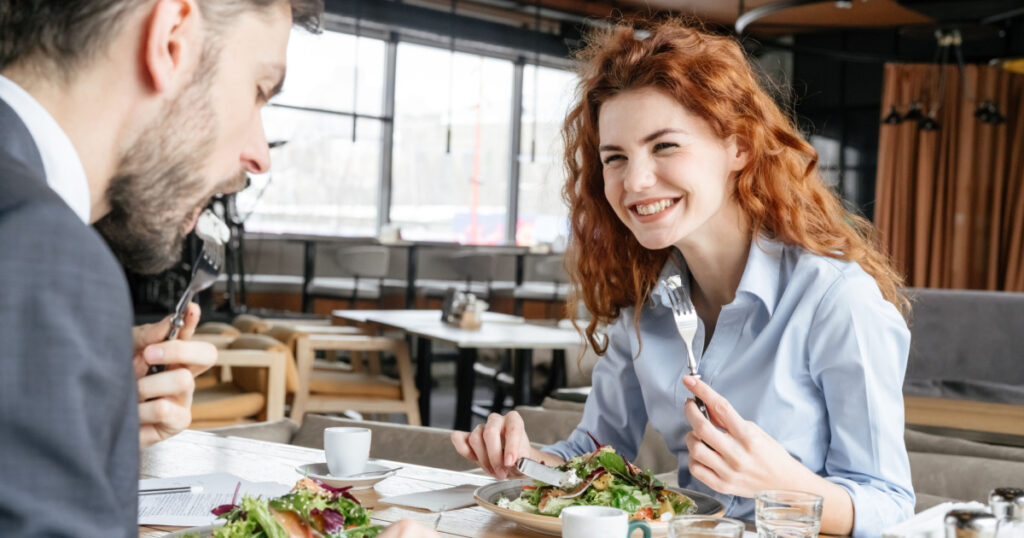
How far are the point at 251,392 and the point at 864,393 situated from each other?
124 inches

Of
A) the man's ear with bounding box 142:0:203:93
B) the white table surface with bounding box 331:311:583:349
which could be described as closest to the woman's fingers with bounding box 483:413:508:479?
the man's ear with bounding box 142:0:203:93

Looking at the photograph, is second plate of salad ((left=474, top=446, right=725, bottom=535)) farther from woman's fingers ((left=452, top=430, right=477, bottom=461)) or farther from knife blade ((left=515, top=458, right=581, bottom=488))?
woman's fingers ((left=452, top=430, right=477, bottom=461))

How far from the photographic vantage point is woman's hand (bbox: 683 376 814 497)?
1264 mm

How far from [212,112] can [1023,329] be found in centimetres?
432

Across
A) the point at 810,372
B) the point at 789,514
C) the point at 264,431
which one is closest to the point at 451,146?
the point at 264,431

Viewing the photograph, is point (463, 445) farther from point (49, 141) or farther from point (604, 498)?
point (49, 141)

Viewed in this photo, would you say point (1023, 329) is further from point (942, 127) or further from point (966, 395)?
point (942, 127)

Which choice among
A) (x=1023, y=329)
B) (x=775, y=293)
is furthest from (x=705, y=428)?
(x=1023, y=329)

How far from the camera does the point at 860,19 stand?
36.4 ft

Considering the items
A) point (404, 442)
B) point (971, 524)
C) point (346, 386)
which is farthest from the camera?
point (346, 386)

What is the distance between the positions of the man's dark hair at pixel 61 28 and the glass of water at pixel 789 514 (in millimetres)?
762

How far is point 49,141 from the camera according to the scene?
0.71 meters

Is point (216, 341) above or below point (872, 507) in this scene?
below

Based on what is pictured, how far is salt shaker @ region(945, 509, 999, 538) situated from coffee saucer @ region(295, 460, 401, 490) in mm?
849
